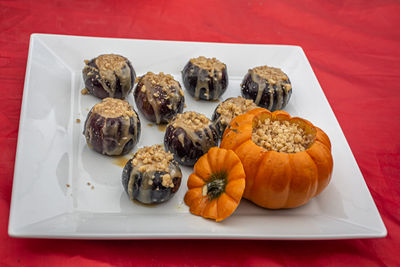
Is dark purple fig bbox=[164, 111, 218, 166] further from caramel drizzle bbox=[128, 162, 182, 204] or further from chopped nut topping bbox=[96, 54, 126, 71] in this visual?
chopped nut topping bbox=[96, 54, 126, 71]

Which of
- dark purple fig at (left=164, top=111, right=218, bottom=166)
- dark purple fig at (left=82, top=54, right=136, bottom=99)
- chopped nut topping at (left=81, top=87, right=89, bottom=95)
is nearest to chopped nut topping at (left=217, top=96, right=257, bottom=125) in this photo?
dark purple fig at (left=164, top=111, right=218, bottom=166)

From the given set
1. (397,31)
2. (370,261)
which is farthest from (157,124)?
(397,31)

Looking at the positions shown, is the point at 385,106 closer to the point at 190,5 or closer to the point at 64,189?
the point at 190,5

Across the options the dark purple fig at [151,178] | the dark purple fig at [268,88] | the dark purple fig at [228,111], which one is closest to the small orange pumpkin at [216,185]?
the dark purple fig at [151,178]

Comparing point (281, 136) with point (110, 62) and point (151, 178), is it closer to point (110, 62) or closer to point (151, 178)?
point (151, 178)

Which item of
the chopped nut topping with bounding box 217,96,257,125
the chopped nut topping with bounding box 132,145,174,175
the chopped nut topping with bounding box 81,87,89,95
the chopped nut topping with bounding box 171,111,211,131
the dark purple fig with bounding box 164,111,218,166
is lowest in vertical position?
the chopped nut topping with bounding box 132,145,174,175

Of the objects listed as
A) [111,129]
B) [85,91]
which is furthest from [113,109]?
[85,91]
